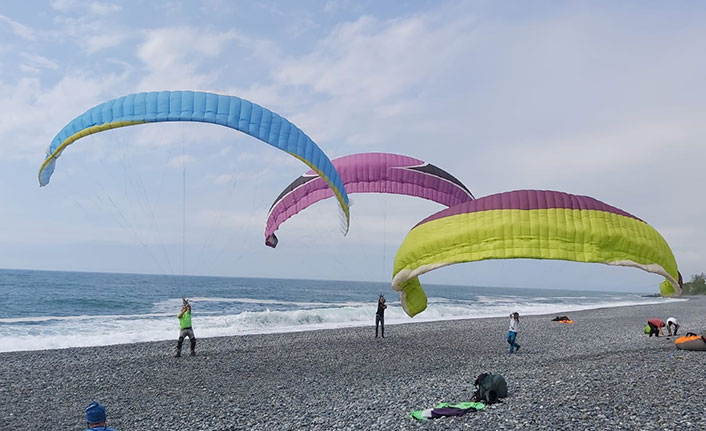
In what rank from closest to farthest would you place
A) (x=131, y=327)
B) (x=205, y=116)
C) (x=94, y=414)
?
(x=94, y=414) → (x=205, y=116) → (x=131, y=327)

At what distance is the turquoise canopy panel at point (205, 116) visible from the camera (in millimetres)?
8633

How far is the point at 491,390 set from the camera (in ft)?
22.8

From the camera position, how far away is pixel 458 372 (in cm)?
1027

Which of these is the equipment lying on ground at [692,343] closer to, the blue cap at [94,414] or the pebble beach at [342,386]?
the pebble beach at [342,386]

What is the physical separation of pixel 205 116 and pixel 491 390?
5806 millimetres

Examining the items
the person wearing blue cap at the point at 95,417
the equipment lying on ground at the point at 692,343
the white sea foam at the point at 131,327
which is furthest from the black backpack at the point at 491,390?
the white sea foam at the point at 131,327

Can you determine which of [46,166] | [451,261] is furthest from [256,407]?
[46,166]

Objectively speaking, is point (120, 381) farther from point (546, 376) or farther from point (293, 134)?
point (546, 376)

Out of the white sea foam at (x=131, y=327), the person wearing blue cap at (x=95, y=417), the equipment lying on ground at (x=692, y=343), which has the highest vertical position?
the person wearing blue cap at (x=95, y=417)

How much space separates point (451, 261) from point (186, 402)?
4658mm

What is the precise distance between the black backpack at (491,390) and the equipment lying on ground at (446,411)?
0.24m

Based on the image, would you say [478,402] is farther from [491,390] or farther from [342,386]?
[342,386]

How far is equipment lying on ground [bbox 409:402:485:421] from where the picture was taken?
639 cm

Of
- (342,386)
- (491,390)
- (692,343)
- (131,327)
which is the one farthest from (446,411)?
(131,327)
